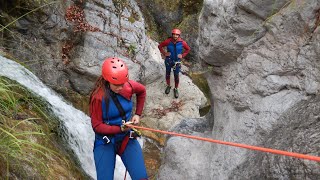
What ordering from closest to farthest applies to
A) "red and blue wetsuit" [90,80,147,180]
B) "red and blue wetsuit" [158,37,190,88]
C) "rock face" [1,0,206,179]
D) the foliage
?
the foliage
"red and blue wetsuit" [90,80,147,180]
"red and blue wetsuit" [158,37,190,88]
"rock face" [1,0,206,179]

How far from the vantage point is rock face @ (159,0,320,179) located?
339 cm

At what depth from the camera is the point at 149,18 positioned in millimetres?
14523

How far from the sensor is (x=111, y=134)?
4297 mm

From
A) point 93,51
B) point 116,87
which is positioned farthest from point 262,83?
point 93,51

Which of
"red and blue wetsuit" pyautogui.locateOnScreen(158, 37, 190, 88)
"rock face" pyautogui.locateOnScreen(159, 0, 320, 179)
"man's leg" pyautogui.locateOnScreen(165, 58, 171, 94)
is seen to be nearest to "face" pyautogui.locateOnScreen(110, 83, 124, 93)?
"rock face" pyautogui.locateOnScreen(159, 0, 320, 179)

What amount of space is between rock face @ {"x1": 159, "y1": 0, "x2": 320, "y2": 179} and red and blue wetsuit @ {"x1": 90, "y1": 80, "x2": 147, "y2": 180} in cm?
84

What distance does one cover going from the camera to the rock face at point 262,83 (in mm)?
3391

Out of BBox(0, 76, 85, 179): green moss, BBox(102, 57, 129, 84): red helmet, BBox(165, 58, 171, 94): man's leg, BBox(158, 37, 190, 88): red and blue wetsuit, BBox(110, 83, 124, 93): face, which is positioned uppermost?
BBox(158, 37, 190, 88): red and blue wetsuit

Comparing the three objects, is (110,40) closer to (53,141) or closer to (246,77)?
(53,141)

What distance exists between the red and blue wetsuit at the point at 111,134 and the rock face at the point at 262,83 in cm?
84

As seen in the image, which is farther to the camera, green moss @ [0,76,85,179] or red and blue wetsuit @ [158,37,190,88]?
red and blue wetsuit @ [158,37,190,88]

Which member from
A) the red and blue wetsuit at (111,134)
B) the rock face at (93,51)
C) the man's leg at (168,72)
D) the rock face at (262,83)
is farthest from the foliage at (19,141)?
the man's leg at (168,72)

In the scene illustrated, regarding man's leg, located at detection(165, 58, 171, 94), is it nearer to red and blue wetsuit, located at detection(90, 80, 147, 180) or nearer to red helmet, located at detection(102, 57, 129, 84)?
red and blue wetsuit, located at detection(90, 80, 147, 180)

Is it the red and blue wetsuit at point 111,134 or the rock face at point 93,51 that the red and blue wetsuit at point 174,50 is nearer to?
the rock face at point 93,51
